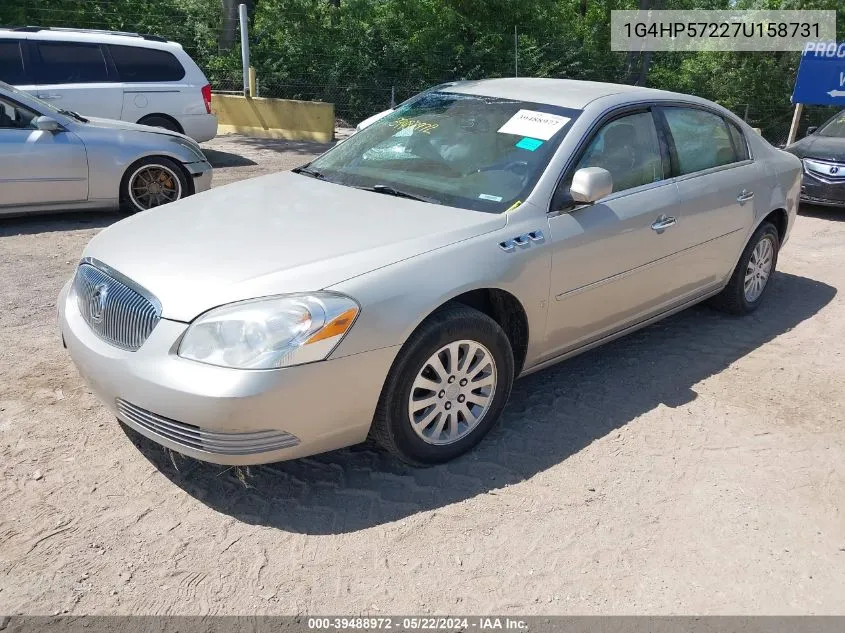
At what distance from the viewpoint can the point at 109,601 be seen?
277 cm

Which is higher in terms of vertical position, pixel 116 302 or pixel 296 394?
pixel 116 302

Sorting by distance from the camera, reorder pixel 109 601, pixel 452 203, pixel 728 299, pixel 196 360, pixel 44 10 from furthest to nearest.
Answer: pixel 44 10, pixel 728 299, pixel 452 203, pixel 196 360, pixel 109 601

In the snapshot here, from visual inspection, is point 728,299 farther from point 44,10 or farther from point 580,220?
point 44,10

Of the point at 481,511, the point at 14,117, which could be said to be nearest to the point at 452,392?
A: the point at 481,511

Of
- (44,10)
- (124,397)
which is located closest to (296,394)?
(124,397)

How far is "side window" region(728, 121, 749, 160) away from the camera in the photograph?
5402 millimetres

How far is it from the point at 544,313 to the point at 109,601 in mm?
2271

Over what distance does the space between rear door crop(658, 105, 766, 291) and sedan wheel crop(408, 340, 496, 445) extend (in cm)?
171

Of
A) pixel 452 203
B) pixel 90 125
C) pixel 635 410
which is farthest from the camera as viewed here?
pixel 90 125

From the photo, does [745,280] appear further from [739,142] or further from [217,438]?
[217,438]

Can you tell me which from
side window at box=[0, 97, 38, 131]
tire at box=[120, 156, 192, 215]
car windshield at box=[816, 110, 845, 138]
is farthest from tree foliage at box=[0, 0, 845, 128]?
side window at box=[0, 97, 38, 131]

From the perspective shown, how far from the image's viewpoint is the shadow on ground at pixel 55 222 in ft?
24.0

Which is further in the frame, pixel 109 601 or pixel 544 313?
pixel 544 313

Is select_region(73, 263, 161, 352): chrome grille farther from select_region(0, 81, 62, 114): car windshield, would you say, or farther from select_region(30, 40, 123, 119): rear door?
select_region(30, 40, 123, 119): rear door
